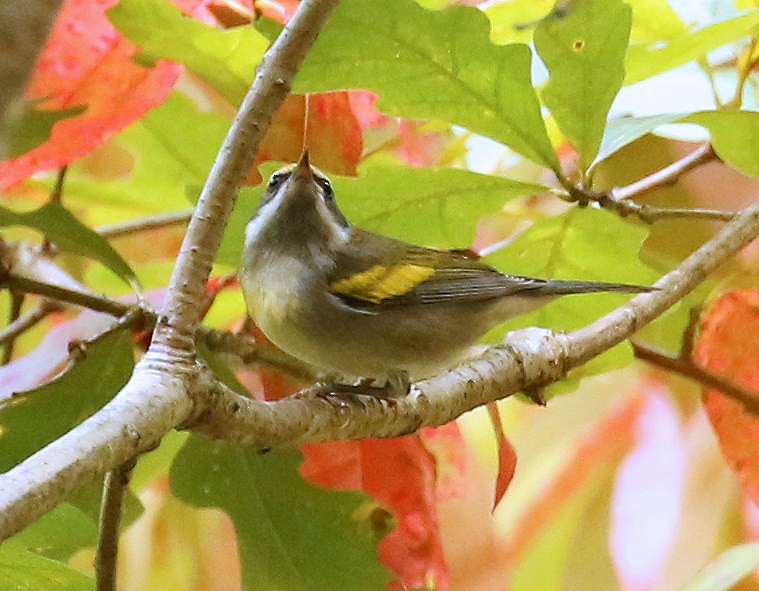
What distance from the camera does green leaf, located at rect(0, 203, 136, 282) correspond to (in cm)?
63

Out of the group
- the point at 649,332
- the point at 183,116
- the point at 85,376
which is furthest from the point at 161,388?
the point at 649,332

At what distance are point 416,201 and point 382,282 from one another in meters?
0.07

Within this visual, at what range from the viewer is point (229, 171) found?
1.53 feet

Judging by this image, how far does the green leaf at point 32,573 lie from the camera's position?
0.52 meters

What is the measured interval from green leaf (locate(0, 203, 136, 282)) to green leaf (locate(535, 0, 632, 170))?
337 mm

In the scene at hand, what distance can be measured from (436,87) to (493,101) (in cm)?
4

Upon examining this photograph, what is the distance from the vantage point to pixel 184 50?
718 mm

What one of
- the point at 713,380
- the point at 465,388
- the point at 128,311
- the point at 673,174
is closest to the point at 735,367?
the point at 713,380

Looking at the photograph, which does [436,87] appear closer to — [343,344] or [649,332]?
[343,344]

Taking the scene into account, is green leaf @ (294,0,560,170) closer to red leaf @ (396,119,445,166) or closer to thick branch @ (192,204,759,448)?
thick branch @ (192,204,759,448)

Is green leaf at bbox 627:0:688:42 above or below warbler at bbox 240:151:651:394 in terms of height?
above

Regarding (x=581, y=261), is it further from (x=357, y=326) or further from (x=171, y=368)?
(x=171, y=368)

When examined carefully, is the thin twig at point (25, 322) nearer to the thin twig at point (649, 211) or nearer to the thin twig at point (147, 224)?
the thin twig at point (147, 224)

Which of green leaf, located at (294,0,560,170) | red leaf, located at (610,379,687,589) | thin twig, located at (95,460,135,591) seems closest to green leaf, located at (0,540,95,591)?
thin twig, located at (95,460,135,591)
